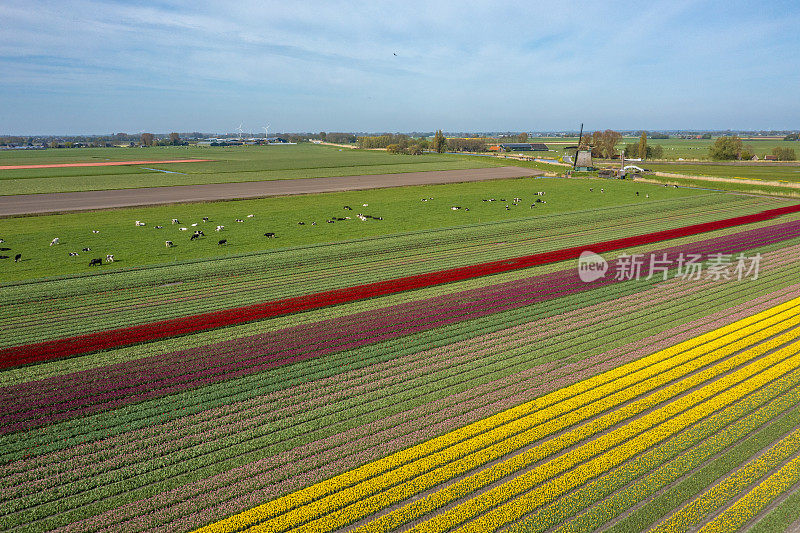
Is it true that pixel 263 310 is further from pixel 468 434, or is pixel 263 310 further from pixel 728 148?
pixel 728 148

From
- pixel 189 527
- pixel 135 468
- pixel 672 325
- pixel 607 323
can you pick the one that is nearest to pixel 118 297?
pixel 135 468

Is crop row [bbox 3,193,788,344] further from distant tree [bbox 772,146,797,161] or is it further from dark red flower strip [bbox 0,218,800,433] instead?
distant tree [bbox 772,146,797,161]

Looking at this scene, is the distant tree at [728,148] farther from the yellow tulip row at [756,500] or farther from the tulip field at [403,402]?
the yellow tulip row at [756,500]

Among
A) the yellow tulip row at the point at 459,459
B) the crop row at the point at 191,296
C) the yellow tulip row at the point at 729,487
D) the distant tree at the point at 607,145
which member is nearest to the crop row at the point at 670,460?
the yellow tulip row at the point at 729,487

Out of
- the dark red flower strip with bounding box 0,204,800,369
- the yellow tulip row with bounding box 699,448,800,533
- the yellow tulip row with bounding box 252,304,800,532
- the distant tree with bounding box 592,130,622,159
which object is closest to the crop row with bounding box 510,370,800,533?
the yellow tulip row with bounding box 699,448,800,533

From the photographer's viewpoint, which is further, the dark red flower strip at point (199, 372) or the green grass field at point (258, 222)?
the green grass field at point (258, 222)
